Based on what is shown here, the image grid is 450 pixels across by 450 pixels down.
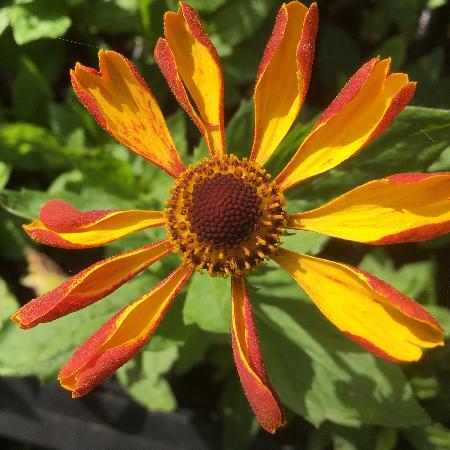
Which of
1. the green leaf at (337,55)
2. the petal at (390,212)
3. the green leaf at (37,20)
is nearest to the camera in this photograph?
the petal at (390,212)

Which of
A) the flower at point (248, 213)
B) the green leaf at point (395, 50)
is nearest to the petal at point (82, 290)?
the flower at point (248, 213)

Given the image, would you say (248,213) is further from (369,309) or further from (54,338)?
(54,338)

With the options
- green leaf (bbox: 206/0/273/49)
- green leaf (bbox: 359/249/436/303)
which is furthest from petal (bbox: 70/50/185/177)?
green leaf (bbox: 359/249/436/303)

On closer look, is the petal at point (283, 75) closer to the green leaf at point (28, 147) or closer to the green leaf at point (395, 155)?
the green leaf at point (395, 155)

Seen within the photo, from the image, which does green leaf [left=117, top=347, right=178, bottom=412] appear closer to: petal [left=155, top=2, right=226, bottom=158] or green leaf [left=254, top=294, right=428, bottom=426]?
green leaf [left=254, top=294, right=428, bottom=426]

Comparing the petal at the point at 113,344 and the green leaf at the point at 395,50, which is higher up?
the petal at the point at 113,344

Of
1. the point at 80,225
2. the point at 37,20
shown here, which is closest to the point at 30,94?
the point at 37,20
